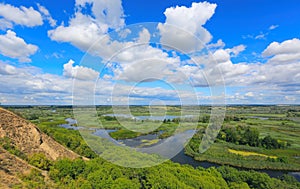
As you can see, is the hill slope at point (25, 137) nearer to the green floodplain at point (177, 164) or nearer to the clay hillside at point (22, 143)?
the clay hillside at point (22, 143)

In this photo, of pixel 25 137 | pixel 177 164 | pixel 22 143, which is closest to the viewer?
pixel 22 143

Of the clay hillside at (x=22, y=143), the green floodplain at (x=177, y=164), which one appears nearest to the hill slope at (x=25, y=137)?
the clay hillside at (x=22, y=143)

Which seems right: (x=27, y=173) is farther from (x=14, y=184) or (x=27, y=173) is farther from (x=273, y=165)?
(x=273, y=165)

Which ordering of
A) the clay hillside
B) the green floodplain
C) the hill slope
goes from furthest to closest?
the hill slope, the clay hillside, the green floodplain

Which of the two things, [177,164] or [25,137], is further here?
[177,164]

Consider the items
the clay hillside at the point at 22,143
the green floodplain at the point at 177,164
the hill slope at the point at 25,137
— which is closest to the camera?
the green floodplain at the point at 177,164

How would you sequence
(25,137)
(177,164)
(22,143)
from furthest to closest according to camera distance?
(177,164) < (25,137) < (22,143)

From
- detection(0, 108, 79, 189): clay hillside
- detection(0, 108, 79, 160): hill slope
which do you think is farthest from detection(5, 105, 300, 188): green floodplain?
detection(0, 108, 79, 160): hill slope

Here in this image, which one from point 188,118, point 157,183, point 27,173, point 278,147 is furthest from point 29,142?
point 278,147

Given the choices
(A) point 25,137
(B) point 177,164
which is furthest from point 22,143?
(B) point 177,164

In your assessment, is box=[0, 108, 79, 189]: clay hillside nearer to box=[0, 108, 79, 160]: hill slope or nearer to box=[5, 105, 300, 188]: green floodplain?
box=[0, 108, 79, 160]: hill slope

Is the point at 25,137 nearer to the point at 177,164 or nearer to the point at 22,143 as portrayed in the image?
the point at 22,143
